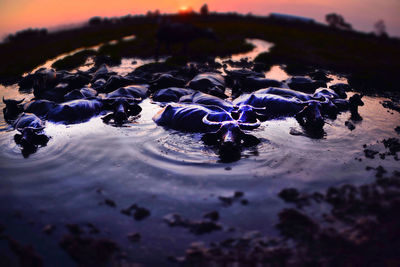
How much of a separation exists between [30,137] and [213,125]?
3475 millimetres

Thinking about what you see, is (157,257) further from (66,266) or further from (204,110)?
(204,110)

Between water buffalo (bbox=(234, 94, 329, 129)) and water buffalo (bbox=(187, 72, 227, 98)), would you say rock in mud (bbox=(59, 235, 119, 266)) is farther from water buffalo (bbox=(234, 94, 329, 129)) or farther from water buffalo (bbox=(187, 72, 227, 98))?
water buffalo (bbox=(187, 72, 227, 98))

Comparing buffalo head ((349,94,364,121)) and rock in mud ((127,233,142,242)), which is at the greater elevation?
buffalo head ((349,94,364,121))

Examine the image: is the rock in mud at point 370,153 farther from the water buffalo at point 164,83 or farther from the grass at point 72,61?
the grass at point 72,61

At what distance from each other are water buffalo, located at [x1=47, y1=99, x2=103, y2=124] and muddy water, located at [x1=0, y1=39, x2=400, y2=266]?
0.50 meters

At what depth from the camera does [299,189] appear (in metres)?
3.65

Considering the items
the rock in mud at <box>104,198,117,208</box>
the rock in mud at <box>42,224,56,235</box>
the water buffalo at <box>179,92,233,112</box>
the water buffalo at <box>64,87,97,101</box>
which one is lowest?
the rock in mud at <box>42,224,56,235</box>

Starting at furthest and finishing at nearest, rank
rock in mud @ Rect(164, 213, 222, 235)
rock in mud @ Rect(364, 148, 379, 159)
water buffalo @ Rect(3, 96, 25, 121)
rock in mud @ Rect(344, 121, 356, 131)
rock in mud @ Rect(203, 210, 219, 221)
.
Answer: water buffalo @ Rect(3, 96, 25, 121), rock in mud @ Rect(344, 121, 356, 131), rock in mud @ Rect(364, 148, 379, 159), rock in mud @ Rect(203, 210, 219, 221), rock in mud @ Rect(164, 213, 222, 235)

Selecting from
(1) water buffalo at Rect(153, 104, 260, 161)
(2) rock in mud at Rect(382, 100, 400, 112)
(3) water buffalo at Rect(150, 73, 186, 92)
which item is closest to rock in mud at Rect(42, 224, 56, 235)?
(1) water buffalo at Rect(153, 104, 260, 161)

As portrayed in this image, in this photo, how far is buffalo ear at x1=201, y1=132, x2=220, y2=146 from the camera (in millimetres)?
4746

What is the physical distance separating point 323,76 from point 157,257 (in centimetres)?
906

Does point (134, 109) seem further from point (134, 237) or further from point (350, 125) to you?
point (350, 125)

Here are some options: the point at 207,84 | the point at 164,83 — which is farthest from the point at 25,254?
the point at 164,83

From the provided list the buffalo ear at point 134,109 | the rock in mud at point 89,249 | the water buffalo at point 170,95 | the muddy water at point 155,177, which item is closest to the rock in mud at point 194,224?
the muddy water at point 155,177
